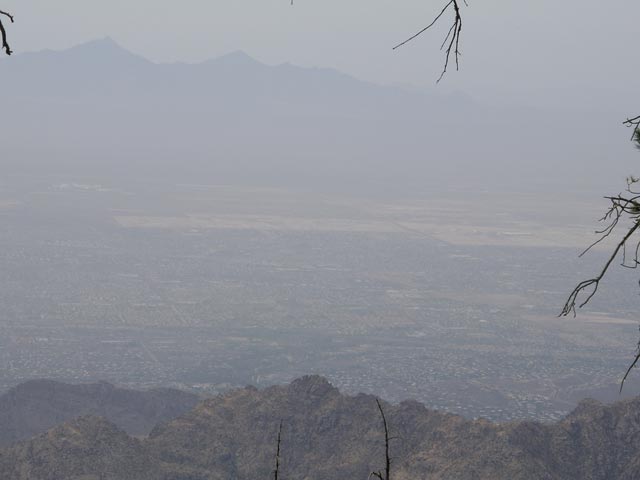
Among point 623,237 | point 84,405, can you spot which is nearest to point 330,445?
point 84,405

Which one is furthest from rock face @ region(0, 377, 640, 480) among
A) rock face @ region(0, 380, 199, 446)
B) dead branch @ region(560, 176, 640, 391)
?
dead branch @ region(560, 176, 640, 391)

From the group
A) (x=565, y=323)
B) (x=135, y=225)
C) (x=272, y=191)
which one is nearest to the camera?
(x=565, y=323)

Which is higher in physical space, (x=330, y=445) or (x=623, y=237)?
(x=623, y=237)

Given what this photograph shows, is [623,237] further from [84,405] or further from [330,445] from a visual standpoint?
[84,405]

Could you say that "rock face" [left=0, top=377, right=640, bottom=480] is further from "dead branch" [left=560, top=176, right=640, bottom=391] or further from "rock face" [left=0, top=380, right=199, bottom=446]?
"dead branch" [left=560, top=176, right=640, bottom=391]

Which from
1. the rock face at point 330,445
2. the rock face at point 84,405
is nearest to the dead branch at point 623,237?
the rock face at point 330,445

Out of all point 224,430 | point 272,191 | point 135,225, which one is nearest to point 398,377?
point 224,430

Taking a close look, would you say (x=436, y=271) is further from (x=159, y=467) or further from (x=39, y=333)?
(x=159, y=467)
